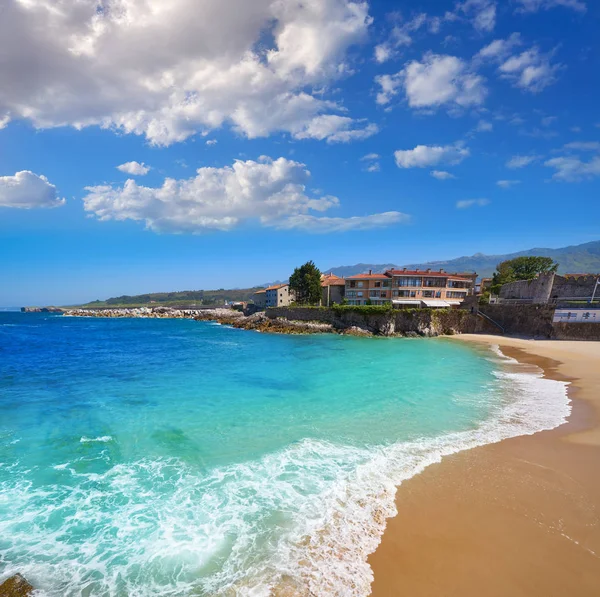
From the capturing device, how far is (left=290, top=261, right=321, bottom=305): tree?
72.3 meters

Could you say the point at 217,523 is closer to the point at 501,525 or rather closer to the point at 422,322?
the point at 501,525

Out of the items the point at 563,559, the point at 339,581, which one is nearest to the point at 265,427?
the point at 339,581

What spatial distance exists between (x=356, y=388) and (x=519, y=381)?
12632 millimetres

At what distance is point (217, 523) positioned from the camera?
900 cm

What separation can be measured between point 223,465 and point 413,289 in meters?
56.1

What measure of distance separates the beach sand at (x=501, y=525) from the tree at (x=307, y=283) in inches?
2343

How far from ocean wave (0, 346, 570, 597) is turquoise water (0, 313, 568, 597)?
0.13ft

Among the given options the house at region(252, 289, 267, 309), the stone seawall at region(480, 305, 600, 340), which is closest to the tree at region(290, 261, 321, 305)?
the house at region(252, 289, 267, 309)

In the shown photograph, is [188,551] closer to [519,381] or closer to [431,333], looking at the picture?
[519,381]

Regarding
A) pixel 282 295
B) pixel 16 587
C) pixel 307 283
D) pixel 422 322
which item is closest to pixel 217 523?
pixel 16 587

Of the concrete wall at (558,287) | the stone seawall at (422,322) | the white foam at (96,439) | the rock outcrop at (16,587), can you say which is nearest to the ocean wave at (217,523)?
the rock outcrop at (16,587)

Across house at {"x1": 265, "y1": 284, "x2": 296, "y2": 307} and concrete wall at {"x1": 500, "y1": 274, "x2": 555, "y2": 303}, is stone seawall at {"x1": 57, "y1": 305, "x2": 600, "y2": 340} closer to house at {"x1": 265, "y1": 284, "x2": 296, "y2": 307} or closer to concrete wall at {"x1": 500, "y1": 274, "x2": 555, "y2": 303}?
concrete wall at {"x1": 500, "y1": 274, "x2": 555, "y2": 303}

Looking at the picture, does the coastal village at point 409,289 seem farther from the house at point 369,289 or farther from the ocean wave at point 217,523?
the ocean wave at point 217,523

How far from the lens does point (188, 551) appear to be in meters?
8.07
